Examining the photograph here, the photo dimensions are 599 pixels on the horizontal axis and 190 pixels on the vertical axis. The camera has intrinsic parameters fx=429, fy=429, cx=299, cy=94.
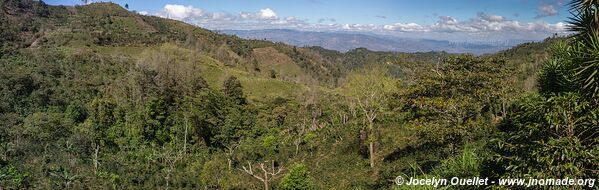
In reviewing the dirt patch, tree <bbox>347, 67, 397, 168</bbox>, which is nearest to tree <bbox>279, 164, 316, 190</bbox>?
tree <bbox>347, 67, 397, 168</bbox>

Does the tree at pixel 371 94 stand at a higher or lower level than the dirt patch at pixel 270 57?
higher

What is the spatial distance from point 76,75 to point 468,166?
63.5 m

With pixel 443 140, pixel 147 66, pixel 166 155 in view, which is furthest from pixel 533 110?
pixel 147 66

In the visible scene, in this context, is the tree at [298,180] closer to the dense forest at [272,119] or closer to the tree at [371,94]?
the dense forest at [272,119]

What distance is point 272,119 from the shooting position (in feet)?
166

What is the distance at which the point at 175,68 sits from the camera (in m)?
55.6

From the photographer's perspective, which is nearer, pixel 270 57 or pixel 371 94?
pixel 371 94

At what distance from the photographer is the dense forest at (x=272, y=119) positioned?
6129mm

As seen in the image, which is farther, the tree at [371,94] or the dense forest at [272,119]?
the tree at [371,94]

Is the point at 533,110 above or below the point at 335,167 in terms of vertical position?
above

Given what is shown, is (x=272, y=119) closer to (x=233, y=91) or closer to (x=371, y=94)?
(x=233, y=91)

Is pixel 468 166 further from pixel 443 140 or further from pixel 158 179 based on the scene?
pixel 158 179

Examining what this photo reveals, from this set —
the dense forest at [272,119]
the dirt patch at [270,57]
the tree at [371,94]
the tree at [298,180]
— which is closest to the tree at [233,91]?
the dense forest at [272,119]

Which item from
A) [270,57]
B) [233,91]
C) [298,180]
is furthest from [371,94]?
[270,57]
